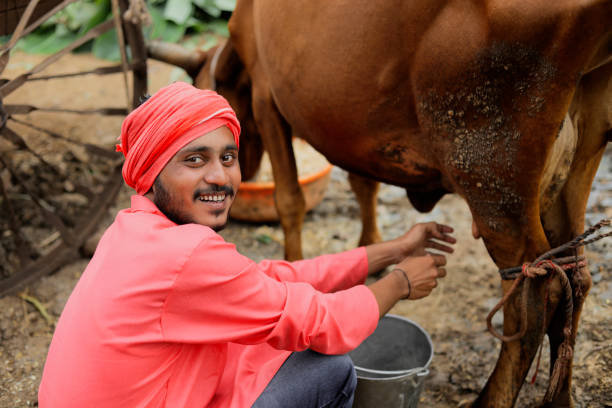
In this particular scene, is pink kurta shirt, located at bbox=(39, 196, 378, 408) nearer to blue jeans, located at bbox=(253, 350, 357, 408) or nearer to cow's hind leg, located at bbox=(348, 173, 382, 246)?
blue jeans, located at bbox=(253, 350, 357, 408)

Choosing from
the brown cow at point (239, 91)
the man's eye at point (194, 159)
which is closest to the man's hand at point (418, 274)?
the man's eye at point (194, 159)

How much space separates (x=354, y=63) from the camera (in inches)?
88.4

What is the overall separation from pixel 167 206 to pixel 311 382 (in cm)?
78

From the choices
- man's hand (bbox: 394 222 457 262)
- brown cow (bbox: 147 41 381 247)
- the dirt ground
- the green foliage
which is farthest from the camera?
the green foliage

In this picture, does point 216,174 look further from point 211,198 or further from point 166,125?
point 166,125

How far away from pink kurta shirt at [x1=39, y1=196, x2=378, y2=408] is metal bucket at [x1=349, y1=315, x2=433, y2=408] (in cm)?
47

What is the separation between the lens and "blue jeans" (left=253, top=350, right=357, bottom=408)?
75.4 inches

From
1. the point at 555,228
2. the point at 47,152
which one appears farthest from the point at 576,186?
the point at 47,152

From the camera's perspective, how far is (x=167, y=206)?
71.2 inches

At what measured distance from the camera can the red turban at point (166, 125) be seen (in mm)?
1738

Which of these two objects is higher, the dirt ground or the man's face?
the man's face

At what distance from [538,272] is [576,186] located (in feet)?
1.38

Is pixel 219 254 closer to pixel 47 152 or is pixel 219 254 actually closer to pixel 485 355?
pixel 485 355

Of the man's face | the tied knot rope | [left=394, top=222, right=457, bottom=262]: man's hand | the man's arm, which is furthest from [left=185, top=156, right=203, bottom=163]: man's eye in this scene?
the tied knot rope
